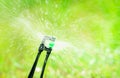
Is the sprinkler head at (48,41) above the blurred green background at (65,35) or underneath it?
underneath

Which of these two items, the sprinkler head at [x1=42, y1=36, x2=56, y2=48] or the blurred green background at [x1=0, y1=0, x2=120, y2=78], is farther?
the blurred green background at [x1=0, y1=0, x2=120, y2=78]

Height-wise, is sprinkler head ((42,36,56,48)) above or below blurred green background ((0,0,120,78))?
below

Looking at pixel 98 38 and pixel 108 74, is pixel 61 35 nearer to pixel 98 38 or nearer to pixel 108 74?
pixel 98 38

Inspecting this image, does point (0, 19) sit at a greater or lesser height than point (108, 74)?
greater

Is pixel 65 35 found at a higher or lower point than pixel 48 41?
higher

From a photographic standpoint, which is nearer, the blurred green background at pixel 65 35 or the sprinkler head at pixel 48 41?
the sprinkler head at pixel 48 41

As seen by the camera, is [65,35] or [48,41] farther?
[65,35]

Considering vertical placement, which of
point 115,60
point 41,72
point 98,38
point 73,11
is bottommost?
point 41,72

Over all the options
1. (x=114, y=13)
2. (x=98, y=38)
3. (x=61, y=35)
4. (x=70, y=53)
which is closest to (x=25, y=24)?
(x=61, y=35)
